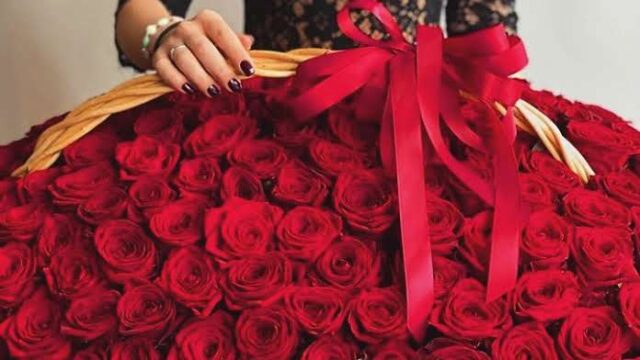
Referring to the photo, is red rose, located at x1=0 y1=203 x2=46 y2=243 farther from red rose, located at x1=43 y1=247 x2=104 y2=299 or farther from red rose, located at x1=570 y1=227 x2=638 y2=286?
red rose, located at x1=570 y1=227 x2=638 y2=286

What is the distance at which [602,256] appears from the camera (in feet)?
1.61

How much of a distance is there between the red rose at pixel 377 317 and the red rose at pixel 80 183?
185 millimetres

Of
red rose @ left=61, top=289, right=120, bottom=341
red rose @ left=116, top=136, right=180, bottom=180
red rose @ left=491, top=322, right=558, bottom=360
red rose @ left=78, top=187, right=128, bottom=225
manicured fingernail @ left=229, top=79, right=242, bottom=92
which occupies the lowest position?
red rose @ left=491, top=322, right=558, bottom=360

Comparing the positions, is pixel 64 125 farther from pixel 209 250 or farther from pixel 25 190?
pixel 209 250

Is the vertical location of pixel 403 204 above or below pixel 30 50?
above

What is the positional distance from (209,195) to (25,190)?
126 mm

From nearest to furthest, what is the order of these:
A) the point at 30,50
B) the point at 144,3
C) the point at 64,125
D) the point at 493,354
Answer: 1. the point at 493,354
2. the point at 64,125
3. the point at 144,3
4. the point at 30,50

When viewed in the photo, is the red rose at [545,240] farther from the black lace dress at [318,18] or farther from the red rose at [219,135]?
the black lace dress at [318,18]

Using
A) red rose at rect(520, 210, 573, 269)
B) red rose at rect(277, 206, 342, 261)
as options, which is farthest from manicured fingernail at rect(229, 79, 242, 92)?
red rose at rect(520, 210, 573, 269)

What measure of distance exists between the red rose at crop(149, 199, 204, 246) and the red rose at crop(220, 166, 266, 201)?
19 mm

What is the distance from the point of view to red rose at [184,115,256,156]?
0.53 m

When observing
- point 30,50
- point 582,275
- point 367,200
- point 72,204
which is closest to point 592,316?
point 582,275

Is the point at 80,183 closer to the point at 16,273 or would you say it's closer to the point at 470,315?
the point at 16,273

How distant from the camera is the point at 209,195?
52 cm
